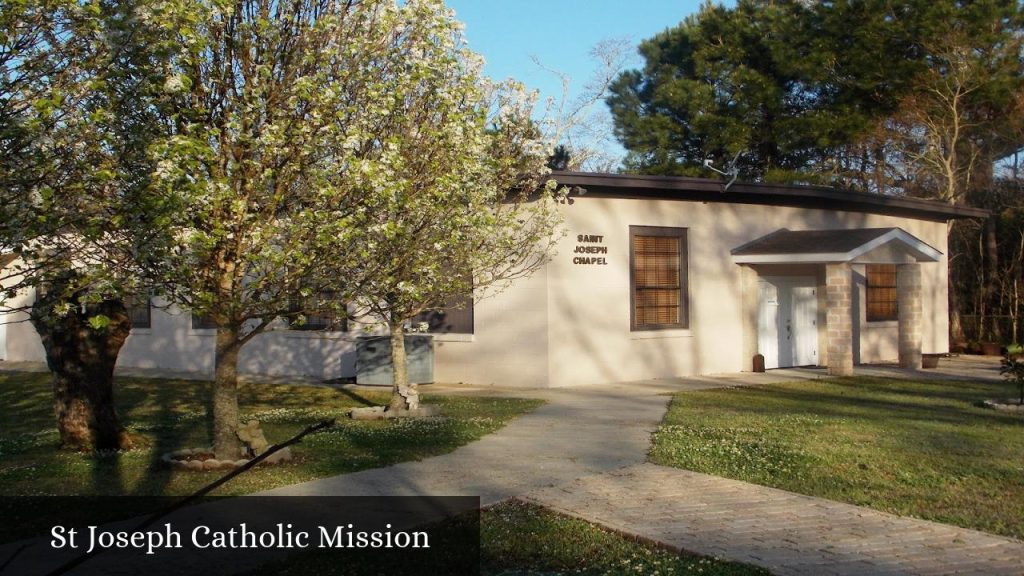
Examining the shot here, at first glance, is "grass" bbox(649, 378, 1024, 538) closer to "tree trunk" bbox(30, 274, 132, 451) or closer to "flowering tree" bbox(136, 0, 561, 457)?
"flowering tree" bbox(136, 0, 561, 457)

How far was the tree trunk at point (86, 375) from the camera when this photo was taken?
1012 cm

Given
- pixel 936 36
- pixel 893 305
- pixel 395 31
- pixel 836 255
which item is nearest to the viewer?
pixel 395 31

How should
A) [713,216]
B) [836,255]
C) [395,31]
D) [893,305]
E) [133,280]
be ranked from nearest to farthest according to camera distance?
1. [133,280]
2. [395,31]
3. [836,255]
4. [713,216]
5. [893,305]

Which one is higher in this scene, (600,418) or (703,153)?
(703,153)

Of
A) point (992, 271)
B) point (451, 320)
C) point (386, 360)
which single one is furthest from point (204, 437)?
point (992, 271)

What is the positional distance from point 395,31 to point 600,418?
6.00m

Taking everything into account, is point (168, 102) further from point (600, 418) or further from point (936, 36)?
point (936, 36)

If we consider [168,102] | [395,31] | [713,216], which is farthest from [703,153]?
[168,102]

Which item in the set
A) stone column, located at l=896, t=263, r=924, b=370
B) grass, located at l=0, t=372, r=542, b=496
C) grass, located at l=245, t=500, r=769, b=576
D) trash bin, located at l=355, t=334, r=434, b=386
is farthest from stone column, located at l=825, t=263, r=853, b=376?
grass, located at l=245, t=500, r=769, b=576

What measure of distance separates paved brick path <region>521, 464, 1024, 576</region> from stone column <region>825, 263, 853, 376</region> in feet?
37.7

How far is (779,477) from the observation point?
882cm


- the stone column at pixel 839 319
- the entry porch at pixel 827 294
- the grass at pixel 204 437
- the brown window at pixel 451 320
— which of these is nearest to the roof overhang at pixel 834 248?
the entry porch at pixel 827 294

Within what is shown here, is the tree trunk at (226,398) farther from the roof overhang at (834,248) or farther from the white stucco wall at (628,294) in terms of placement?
the roof overhang at (834,248)

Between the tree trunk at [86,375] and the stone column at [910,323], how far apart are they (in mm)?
16536
